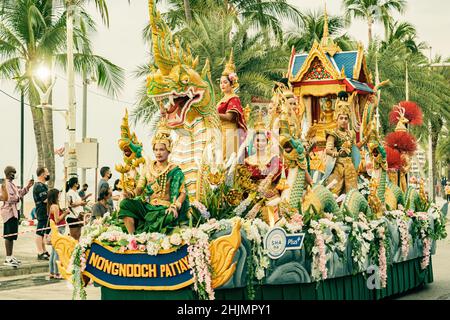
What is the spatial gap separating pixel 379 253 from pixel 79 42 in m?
20.0

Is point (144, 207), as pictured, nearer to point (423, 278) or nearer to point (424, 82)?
point (423, 278)

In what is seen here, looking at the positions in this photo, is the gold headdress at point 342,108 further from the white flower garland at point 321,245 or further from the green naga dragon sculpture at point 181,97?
the green naga dragon sculpture at point 181,97

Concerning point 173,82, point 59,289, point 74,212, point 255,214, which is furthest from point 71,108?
point 255,214

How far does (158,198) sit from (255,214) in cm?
131

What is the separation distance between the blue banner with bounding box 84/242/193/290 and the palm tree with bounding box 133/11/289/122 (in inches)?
737

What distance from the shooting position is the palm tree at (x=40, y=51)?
30.9 metres

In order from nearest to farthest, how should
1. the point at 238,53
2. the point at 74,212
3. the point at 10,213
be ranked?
the point at 74,212
the point at 10,213
the point at 238,53

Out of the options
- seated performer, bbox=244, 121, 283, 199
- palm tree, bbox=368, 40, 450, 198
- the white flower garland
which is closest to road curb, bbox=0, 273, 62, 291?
seated performer, bbox=244, 121, 283, 199

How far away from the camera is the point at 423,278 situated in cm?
1502

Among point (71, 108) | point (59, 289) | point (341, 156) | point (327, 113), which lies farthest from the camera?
point (71, 108)

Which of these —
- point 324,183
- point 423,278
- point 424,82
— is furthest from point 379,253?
point 424,82

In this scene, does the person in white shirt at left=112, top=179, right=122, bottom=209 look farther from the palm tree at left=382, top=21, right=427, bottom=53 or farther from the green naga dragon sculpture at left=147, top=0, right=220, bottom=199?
the palm tree at left=382, top=21, right=427, bottom=53

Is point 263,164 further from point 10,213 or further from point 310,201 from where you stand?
point 10,213

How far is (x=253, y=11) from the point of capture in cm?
3291
